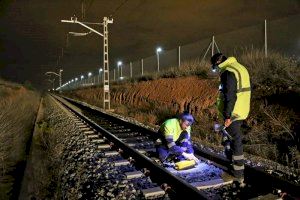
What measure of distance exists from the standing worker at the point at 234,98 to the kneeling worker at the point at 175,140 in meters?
0.98

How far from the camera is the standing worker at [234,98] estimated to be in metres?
6.35

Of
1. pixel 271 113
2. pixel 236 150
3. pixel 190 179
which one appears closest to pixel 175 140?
pixel 190 179

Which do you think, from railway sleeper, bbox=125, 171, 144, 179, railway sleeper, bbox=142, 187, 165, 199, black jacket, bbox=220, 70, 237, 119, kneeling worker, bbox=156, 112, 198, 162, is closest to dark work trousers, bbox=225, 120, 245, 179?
black jacket, bbox=220, 70, 237, 119

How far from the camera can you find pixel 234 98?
6363 mm

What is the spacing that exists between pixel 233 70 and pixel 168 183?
86.0 inches

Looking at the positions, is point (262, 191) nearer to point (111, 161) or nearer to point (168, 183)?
point (168, 183)

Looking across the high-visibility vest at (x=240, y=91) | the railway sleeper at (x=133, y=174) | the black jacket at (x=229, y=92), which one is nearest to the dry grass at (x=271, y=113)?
the high-visibility vest at (x=240, y=91)

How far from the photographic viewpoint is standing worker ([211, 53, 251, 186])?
250 inches

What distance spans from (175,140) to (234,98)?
1.83 m

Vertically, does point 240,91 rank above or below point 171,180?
above

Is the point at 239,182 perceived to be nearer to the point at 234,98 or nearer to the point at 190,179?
the point at 190,179

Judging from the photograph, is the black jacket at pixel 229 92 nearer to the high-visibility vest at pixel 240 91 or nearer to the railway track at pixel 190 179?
the high-visibility vest at pixel 240 91

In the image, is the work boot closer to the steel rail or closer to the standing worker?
the standing worker

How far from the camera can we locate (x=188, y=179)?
671 cm
